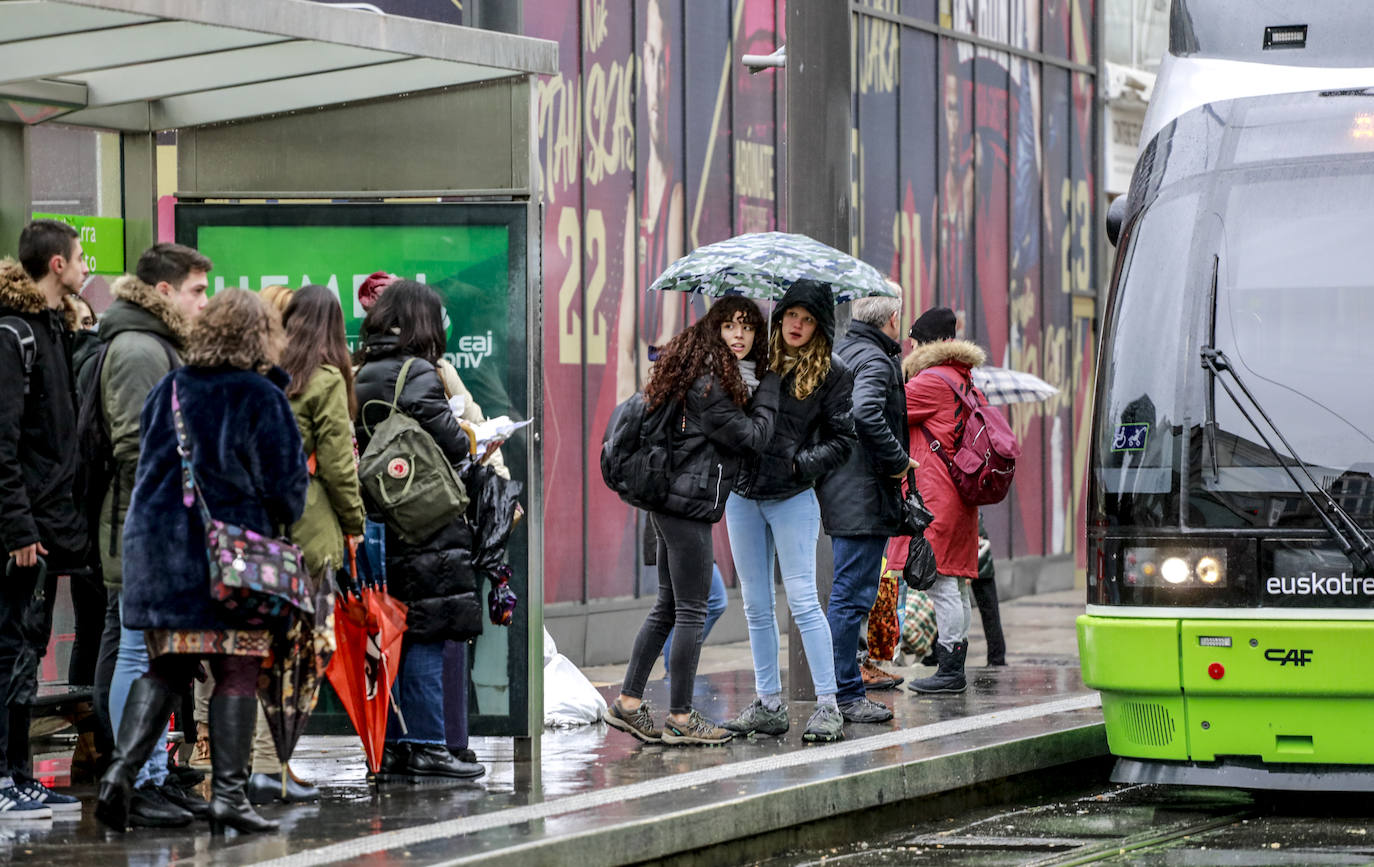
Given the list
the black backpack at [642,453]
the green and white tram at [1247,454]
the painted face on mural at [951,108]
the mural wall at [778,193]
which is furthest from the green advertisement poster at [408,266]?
the painted face on mural at [951,108]

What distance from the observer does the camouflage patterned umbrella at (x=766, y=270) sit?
8.67 m

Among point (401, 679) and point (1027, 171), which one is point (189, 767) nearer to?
point (401, 679)

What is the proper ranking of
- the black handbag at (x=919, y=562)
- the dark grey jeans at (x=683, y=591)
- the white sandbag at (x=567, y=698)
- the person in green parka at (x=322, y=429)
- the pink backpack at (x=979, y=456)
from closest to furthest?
the person in green parka at (x=322, y=429) < the dark grey jeans at (x=683, y=591) < the white sandbag at (x=567, y=698) < the black handbag at (x=919, y=562) < the pink backpack at (x=979, y=456)

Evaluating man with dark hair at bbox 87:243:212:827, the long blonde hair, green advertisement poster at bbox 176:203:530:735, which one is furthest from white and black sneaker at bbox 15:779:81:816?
the long blonde hair

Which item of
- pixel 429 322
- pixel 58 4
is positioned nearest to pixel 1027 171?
pixel 429 322

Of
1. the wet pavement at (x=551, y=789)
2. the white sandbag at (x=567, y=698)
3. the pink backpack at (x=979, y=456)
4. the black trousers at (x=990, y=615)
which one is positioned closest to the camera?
the wet pavement at (x=551, y=789)

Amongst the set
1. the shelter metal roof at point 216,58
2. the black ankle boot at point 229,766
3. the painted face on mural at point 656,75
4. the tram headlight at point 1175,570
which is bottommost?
the black ankle boot at point 229,766

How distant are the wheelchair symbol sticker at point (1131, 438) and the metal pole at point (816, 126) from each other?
2301 mm

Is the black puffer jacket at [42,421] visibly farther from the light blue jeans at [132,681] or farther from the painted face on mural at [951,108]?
the painted face on mural at [951,108]

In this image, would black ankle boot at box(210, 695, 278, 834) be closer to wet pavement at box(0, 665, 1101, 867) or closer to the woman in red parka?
wet pavement at box(0, 665, 1101, 867)

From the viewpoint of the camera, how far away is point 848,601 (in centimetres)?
956

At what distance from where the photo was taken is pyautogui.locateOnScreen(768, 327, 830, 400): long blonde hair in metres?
8.80

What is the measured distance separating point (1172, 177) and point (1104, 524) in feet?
4.44

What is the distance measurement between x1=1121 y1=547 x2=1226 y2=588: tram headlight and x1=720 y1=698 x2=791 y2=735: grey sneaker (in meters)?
1.71
